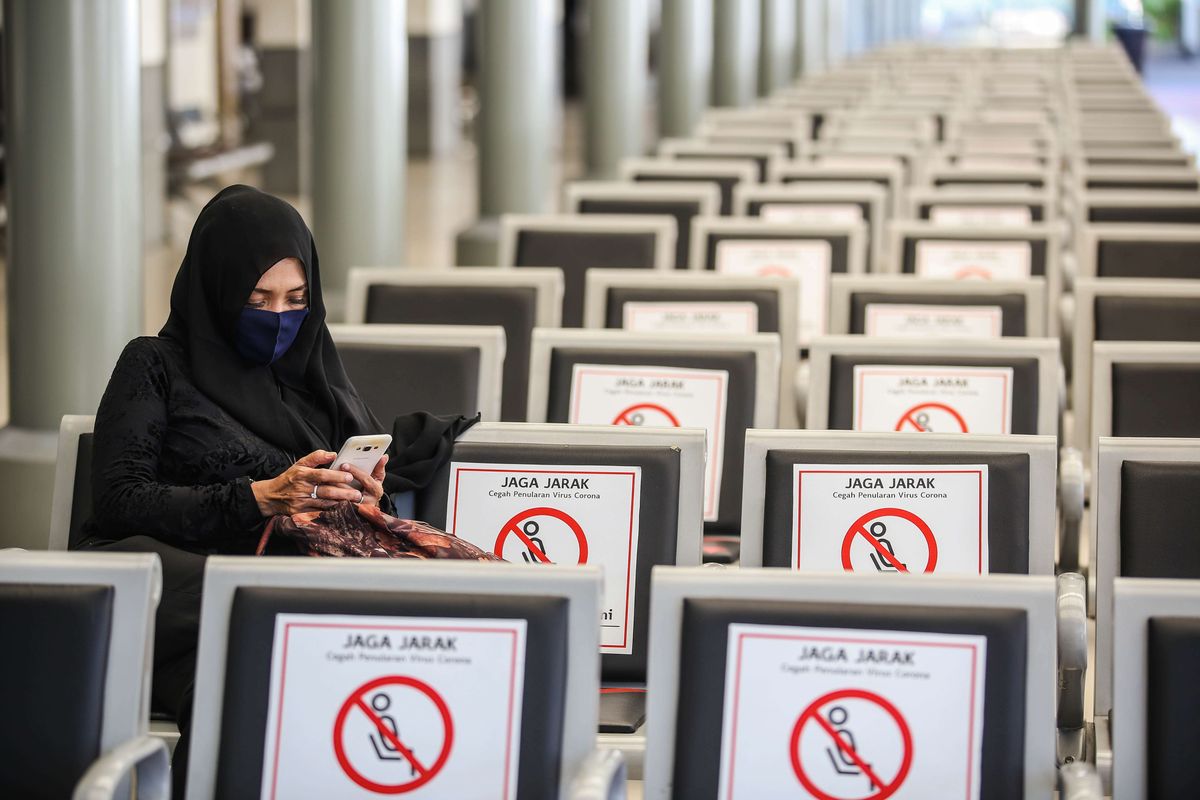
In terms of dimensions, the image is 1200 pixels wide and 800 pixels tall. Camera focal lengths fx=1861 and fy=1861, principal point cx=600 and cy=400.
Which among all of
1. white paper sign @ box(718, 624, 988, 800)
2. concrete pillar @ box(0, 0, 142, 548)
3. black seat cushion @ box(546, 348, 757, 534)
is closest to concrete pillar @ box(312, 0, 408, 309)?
concrete pillar @ box(0, 0, 142, 548)

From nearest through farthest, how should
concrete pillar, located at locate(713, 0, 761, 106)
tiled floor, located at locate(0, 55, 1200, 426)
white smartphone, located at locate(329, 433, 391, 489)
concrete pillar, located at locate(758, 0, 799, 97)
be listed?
white smartphone, located at locate(329, 433, 391, 489) → tiled floor, located at locate(0, 55, 1200, 426) → concrete pillar, located at locate(713, 0, 761, 106) → concrete pillar, located at locate(758, 0, 799, 97)

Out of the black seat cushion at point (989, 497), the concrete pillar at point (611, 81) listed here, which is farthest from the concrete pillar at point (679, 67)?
the black seat cushion at point (989, 497)

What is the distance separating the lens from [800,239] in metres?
6.13

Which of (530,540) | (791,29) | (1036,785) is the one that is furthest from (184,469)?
(791,29)

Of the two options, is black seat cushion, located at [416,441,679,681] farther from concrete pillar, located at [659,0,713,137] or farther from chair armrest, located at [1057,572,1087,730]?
concrete pillar, located at [659,0,713,137]

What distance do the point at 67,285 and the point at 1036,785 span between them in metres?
3.53

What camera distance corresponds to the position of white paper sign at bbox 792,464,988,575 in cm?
297

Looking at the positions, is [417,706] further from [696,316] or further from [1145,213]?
[1145,213]

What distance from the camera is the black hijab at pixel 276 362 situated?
9.48 feet

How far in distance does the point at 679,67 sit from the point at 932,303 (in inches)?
463

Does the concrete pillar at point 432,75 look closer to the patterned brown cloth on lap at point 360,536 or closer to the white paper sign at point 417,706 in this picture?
the patterned brown cloth on lap at point 360,536

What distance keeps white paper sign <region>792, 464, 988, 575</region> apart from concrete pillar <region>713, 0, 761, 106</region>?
16841mm

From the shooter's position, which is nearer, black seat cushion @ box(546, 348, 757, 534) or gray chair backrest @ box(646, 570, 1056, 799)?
gray chair backrest @ box(646, 570, 1056, 799)

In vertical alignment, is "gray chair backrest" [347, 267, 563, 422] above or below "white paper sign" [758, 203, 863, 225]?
below
